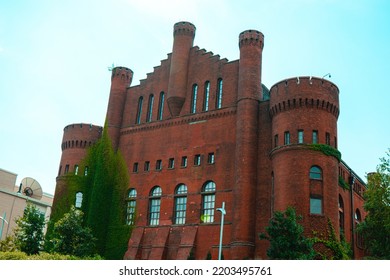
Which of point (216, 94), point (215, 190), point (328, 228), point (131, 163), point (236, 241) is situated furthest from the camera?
point (131, 163)

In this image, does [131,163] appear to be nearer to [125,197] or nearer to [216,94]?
[125,197]

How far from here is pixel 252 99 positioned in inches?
1705

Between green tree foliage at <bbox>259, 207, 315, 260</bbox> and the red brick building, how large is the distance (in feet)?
12.5

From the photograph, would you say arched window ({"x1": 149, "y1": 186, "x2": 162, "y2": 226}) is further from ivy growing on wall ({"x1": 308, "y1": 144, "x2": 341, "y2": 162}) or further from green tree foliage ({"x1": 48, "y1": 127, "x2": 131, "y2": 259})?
ivy growing on wall ({"x1": 308, "y1": 144, "x2": 341, "y2": 162})

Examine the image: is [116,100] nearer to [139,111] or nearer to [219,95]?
[139,111]

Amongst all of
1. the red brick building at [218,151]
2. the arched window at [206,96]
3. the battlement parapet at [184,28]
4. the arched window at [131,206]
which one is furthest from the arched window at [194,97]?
the arched window at [131,206]

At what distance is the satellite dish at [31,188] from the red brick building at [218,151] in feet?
85.6

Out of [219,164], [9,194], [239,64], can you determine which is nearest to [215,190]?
[219,164]

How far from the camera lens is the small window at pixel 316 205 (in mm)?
36438

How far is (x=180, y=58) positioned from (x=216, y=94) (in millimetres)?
6313

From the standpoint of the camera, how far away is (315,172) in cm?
3766

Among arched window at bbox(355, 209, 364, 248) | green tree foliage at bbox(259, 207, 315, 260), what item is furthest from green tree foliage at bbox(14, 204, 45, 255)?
arched window at bbox(355, 209, 364, 248)

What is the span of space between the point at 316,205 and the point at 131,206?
19.2 m

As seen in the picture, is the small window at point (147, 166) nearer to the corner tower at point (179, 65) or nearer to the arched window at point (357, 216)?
the corner tower at point (179, 65)
